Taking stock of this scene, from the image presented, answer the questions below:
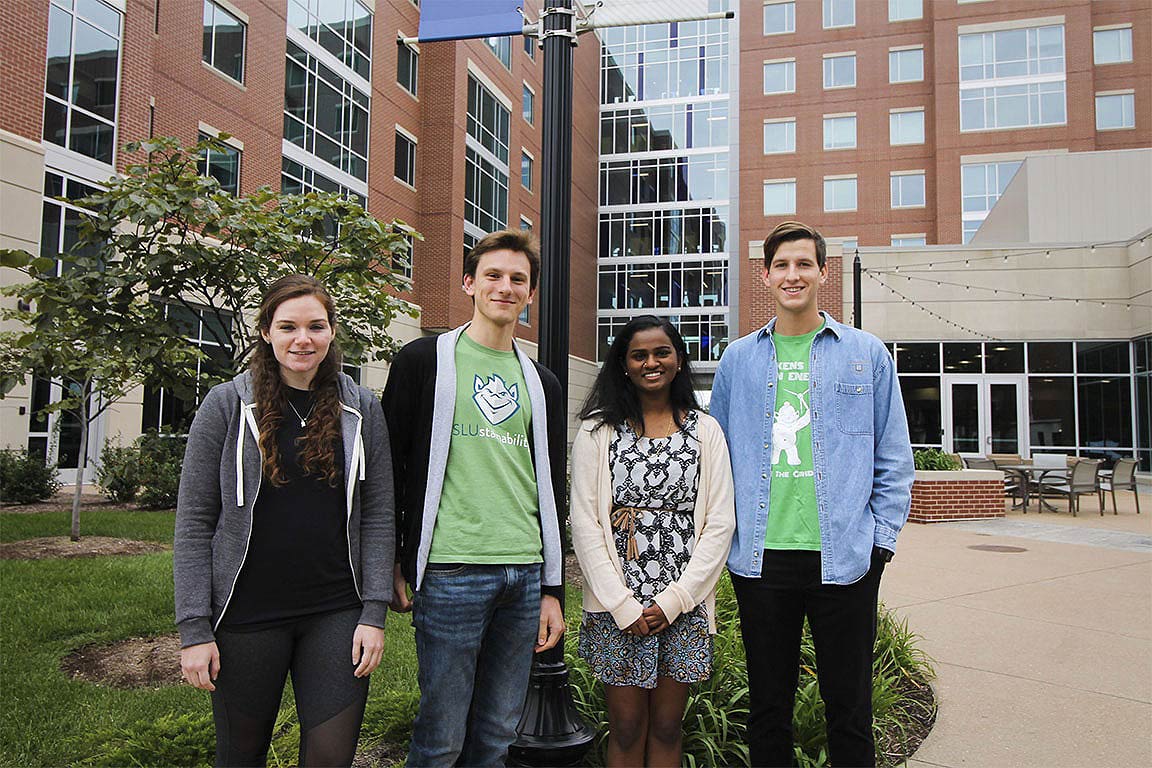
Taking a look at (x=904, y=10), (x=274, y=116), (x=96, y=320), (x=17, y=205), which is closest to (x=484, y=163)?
(x=274, y=116)

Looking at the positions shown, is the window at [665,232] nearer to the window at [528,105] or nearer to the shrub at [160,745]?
the window at [528,105]

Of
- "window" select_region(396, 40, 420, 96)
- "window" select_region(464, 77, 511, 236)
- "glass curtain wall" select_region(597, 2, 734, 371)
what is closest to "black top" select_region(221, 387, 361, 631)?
"window" select_region(396, 40, 420, 96)

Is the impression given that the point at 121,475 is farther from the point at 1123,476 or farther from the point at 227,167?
the point at 1123,476

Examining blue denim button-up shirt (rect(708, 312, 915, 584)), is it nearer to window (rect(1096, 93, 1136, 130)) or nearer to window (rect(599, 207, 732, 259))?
window (rect(1096, 93, 1136, 130))

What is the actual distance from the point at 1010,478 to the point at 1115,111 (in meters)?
25.2

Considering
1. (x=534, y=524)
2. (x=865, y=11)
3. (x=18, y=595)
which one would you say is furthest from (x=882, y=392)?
(x=865, y=11)

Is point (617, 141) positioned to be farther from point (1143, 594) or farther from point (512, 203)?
point (1143, 594)

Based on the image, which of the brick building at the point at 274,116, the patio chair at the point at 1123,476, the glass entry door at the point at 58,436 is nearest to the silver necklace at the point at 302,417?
the brick building at the point at 274,116

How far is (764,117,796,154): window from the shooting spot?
3719 centimetres

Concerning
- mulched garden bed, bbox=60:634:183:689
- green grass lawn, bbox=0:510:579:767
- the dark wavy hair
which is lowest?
mulched garden bed, bbox=60:634:183:689

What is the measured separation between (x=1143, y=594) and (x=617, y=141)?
40.9 m

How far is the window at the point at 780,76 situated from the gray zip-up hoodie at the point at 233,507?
38.7m

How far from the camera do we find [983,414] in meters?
24.0

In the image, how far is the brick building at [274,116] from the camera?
15.1m
